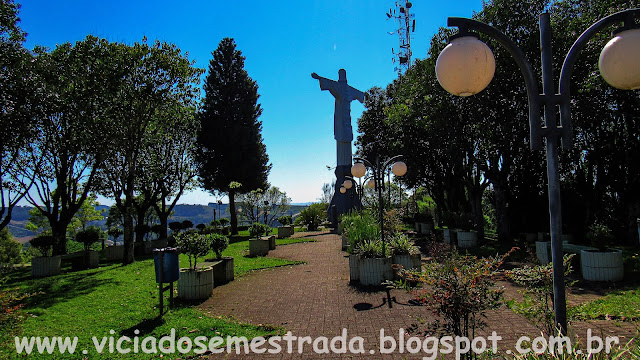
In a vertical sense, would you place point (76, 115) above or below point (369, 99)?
below

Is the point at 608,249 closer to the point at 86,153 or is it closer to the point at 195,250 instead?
the point at 195,250

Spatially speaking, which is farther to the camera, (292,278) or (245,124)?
(245,124)

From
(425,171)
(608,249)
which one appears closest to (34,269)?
(608,249)

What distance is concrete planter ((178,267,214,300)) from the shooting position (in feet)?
22.7

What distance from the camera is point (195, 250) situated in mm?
7422

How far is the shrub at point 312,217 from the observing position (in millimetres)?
24492

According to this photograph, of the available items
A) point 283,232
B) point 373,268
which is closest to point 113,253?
point 283,232

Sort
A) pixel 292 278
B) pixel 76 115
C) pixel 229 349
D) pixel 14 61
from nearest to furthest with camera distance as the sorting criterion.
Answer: pixel 229 349 < pixel 292 278 < pixel 14 61 < pixel 76 115

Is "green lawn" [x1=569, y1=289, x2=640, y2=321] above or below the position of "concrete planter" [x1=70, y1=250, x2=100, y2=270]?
above

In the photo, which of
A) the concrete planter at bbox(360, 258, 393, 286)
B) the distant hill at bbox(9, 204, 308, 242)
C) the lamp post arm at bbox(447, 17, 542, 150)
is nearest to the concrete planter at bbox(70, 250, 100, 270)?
the distant hill at bbox(9, 204, 308, 242)

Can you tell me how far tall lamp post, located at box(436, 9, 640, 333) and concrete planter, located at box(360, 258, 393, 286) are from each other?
16.6 ft

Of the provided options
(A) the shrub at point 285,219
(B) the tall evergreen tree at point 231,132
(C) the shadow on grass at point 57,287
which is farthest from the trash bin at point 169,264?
(B) the tall evergreen tree at point 231,132

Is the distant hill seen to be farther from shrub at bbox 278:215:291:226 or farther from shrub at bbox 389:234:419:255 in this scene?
shrub at bbox 389:234:419:255

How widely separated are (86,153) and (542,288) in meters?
16.2
